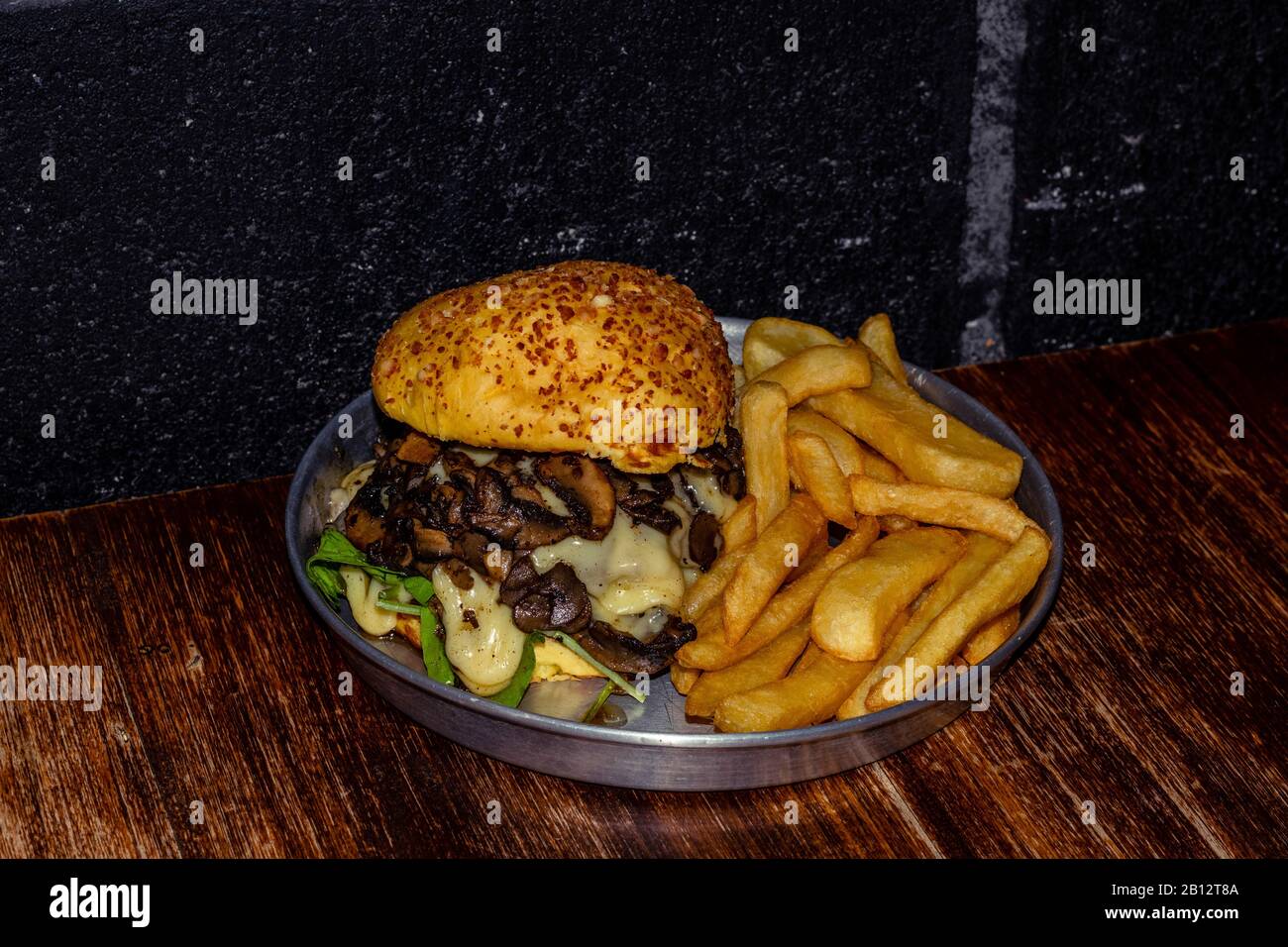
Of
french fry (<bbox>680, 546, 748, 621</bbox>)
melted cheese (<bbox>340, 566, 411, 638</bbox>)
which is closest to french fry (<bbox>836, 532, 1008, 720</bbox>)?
french fry (<bbox>680, 546, 748, 621</bbox>)

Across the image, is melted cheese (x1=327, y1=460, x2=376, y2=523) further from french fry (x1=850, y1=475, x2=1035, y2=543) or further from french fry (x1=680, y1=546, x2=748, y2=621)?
french fry (x1=850, y1=475, x2=1035, y2=543)

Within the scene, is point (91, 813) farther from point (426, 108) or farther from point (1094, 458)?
point (1094, 458)

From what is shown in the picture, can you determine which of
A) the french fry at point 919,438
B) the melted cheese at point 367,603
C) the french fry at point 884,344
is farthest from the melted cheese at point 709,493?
the melted cheese at point 367,603

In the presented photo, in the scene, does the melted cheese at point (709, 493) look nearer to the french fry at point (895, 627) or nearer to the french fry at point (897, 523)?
the french fry at point (897, 523)

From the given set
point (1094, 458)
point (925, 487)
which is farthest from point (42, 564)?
point (1094, 458)

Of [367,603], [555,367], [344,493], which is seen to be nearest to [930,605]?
[555,367]
